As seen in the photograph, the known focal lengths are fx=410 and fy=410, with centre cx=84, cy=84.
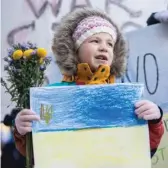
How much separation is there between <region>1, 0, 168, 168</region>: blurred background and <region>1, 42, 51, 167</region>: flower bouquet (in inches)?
23.3

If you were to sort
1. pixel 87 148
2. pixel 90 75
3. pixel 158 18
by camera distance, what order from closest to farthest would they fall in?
pixel 87 148 < pixel 90 75 < pixel 158 18

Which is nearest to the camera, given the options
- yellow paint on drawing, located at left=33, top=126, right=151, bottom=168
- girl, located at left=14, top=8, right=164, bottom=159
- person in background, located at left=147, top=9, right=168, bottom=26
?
yellow paint on drawing, located at left=33, top=126, right=151, bottom=168

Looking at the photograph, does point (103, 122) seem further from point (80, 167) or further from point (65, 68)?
point (65, 68)

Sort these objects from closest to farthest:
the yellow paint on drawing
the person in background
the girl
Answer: the yellow paint on drawing → the girl → the person in background

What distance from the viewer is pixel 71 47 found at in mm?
1163

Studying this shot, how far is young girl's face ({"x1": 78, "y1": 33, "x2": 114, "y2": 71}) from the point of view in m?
1.10

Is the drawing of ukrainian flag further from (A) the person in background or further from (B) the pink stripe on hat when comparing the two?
(A) the person in background

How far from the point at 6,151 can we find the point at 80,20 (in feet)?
2.42

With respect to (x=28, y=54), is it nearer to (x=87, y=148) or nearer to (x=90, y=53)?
(x=90, y=53)

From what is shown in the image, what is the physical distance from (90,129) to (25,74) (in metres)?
0.21

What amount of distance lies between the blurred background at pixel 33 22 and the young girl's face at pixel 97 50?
535 mm

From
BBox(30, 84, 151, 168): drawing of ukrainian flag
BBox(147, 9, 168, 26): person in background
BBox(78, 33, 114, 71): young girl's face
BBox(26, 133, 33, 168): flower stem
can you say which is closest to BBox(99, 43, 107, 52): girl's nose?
BBox(78, 33, 114, 71): young girl's face

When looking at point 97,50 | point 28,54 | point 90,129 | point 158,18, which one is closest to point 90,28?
point 97,50

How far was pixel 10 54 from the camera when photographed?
1.04 metres
